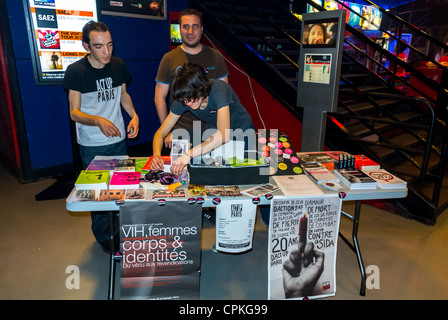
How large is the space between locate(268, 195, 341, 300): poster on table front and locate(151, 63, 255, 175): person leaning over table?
19.9 inches

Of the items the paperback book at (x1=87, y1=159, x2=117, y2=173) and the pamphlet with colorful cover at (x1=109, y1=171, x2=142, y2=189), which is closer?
the pamphlet with colorful cover at (x1=109, y1=171, x2=142, y2=189)

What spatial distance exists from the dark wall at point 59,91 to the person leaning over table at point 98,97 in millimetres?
1751

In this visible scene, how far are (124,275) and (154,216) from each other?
0.38 m

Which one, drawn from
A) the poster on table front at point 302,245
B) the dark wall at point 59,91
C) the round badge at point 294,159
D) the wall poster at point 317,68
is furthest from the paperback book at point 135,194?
the dark wall at point 59,91

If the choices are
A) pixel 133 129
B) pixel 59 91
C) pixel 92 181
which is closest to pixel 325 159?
pixel 133 129

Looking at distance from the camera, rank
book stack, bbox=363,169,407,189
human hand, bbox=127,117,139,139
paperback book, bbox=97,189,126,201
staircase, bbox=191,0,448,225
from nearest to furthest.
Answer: paperback book, bbox=97,189,126,201 < book stack, bbox=363,169,407,189 < human hand, bbox=127,117,139,139 < staircase, bbox=191,0,448,225

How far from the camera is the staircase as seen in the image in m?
3.17

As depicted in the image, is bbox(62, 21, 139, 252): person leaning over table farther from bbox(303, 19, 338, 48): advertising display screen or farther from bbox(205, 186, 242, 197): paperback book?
bbox(303, 19, 338, 48): advertising display screen

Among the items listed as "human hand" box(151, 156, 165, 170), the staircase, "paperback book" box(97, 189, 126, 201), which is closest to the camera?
"paperback book" box(97, 189, 126, 201)

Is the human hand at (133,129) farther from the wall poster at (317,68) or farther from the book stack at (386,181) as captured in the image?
the book stack at (386,181)

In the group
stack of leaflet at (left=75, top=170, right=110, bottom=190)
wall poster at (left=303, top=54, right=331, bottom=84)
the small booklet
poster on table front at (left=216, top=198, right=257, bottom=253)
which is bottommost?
poster on table front at (left=216, top=198, right=257, bottom=253)

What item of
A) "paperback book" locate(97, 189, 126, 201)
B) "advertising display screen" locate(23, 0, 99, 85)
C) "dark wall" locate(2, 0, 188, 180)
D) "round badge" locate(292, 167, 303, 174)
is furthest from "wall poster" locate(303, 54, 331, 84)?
"dark wall" locate(2, 0, 188, 180)

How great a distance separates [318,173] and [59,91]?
330 cm
